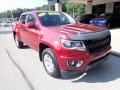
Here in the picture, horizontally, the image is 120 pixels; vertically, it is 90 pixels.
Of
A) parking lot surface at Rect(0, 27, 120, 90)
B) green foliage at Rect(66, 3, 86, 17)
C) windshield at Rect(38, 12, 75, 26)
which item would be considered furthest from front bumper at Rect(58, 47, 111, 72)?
green foliage at Rect(66, 3, 86, 17)

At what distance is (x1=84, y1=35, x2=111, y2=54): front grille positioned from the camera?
4.75 metres

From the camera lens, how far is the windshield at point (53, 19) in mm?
6184

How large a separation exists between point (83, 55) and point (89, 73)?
1066 millimetres

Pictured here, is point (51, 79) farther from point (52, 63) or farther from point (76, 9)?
point (76, 9)

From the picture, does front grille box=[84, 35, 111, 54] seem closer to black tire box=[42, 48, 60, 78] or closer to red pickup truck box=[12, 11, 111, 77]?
red pickup truck box=[12, 11, 111, 77]

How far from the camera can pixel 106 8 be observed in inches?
1045

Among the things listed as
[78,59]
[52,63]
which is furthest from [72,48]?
[52,63]

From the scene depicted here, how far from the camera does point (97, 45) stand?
4.98m

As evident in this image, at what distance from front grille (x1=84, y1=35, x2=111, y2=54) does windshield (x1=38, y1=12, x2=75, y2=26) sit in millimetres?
1635

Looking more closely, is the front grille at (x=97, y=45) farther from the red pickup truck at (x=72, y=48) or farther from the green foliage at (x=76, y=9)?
the green foliage at (x=76, y=9)

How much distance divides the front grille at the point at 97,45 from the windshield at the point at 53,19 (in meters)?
1.64

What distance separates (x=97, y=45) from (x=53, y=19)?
2.05 meters

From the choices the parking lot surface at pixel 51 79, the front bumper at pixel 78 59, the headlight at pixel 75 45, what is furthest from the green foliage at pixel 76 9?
the headlight at pixel 75 45

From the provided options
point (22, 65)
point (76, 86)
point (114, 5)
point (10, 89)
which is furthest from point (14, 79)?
point (114, 5)
